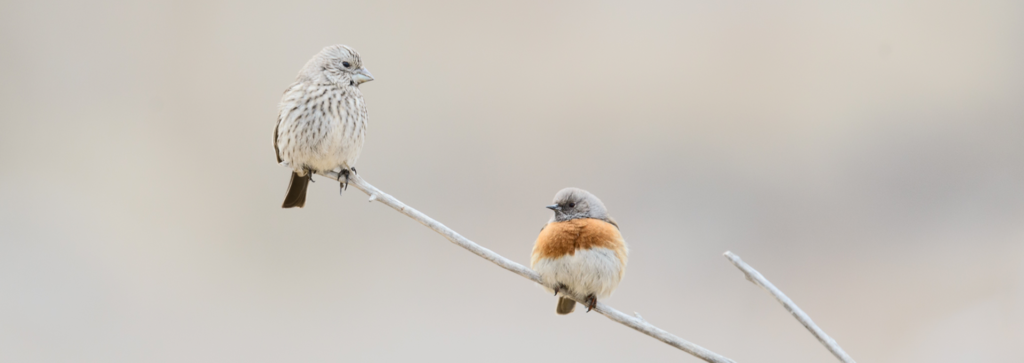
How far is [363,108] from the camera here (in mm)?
3318

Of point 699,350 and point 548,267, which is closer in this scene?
point 699,350

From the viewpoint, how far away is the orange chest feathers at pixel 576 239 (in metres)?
2.83

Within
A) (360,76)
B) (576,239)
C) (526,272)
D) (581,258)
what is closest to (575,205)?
(576,239)

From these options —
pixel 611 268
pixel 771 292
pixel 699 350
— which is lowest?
pixel 699 350

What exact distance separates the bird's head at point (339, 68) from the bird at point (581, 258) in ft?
3.81

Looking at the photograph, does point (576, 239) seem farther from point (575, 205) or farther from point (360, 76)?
point (360, 76)

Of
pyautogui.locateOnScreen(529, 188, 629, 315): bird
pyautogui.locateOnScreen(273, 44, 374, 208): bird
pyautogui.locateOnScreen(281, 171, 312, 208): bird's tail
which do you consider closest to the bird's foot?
pyautogui.locateOnScreen(529, 188, 629, 315): bird

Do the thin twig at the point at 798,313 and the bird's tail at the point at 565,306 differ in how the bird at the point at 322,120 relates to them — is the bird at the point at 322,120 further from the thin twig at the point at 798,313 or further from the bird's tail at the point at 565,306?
the thin twig at the point at 798,313

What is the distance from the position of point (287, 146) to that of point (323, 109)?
0.25 m

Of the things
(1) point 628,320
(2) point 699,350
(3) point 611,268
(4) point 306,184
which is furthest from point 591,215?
(4) point 306,184

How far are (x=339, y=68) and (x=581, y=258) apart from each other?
150cm

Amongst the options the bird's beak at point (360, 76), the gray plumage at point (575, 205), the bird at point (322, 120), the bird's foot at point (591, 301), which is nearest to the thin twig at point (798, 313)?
the bird's foot at point (591, 301)

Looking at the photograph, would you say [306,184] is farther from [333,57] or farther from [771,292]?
[771,292]

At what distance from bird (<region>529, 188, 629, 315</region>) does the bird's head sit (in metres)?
1.16
